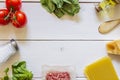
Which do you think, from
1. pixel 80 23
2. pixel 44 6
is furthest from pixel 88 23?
pixel 44 6

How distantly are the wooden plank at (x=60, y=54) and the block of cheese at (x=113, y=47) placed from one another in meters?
0.02

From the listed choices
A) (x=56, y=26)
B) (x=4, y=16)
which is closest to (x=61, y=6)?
(x=56, y=26)

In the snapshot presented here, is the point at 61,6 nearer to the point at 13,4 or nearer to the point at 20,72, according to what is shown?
the point at 13,4

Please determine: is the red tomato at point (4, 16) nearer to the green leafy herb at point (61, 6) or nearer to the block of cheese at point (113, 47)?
the green leafy herb at point (61, 6)

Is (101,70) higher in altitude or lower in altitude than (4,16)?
lower

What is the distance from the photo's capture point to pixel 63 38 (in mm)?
1067

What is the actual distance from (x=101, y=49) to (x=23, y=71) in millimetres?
282

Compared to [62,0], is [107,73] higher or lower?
lower

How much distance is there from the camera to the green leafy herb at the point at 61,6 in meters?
1.02

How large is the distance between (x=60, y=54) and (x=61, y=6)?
17 cm

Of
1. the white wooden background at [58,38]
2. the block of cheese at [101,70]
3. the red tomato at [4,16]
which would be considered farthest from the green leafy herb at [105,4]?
the red tomato at [4,16]

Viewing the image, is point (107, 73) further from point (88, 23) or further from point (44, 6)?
point (44, 6)

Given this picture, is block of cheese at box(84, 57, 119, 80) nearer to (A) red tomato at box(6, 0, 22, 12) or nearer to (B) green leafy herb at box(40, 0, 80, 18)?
(B) green leafy herb at box(40, 0, 80, 18)

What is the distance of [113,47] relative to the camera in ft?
3.49
